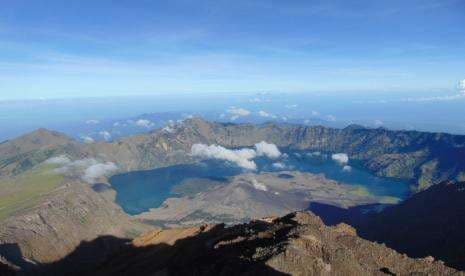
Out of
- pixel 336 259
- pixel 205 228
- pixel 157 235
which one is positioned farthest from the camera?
pixel 157 235

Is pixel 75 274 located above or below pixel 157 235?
below

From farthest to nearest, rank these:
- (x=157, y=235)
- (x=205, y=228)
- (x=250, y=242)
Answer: (x=157, y=235)
(x=205, y=228)
(x=250, y=242)

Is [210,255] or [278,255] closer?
[278,255]

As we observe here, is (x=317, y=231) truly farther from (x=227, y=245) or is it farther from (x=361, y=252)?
(x=227, y=245)

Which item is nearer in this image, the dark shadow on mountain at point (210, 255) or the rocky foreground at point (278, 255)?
the rocky foreground at point (278, 255)

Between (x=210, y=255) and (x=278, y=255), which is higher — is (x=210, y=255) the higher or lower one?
the lower one

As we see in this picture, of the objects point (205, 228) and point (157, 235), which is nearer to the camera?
point (205, 228)

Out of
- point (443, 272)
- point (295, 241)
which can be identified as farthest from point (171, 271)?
point (443, 272)

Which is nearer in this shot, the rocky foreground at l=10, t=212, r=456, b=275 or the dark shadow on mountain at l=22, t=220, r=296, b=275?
the rocky foreground at l=10, t=212, r=456, b=275
